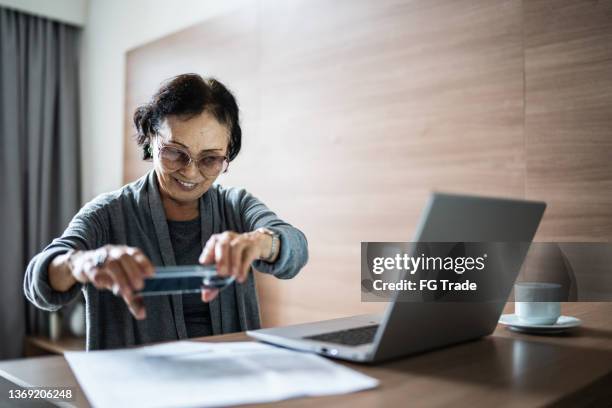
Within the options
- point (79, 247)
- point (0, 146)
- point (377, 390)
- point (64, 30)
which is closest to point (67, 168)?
point (0, 146)

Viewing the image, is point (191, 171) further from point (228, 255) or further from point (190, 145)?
point (228, 255)

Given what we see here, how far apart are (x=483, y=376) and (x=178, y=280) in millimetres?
445

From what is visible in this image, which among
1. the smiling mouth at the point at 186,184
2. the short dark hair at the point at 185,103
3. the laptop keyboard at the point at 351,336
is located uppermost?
the short dark hair at the point at 185,103

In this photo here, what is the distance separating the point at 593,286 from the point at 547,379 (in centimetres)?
91

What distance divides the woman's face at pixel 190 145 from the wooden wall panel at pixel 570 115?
94 centimetres

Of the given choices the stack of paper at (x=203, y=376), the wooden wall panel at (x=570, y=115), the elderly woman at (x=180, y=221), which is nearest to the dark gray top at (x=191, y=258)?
the elderly woman at (x=180, y=221)

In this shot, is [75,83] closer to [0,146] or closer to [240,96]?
[0,146]

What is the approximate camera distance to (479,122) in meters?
1.80

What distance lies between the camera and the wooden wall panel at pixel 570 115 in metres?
1.54

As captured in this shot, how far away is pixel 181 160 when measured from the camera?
139cm

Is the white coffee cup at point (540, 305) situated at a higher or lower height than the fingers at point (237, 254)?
lower

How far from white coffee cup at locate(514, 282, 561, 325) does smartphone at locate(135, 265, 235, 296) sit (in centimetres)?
69

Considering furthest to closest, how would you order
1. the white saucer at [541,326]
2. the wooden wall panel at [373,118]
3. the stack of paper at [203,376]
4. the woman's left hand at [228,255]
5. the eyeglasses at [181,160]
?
the wooden wall panel at [373,118]
the eyeglasses at [181,160]
the white saucer at [541,326]
the woman's left hand at [228,255]
the stack of paper at [203,376]

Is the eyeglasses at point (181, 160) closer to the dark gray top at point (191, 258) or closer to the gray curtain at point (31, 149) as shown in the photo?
the dark gray top at point (191, 258)
